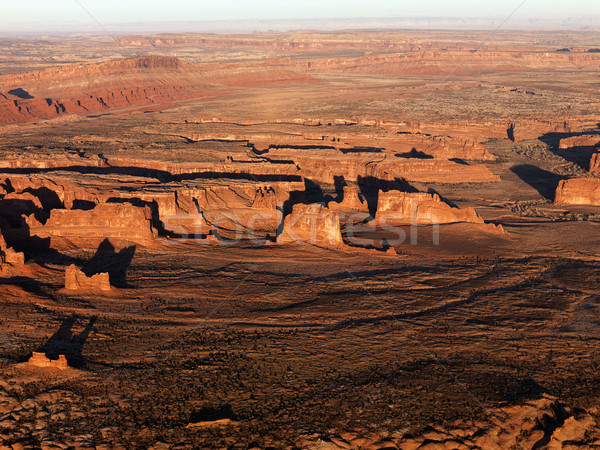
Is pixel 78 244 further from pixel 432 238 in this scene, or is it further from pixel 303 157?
pixel 303 157

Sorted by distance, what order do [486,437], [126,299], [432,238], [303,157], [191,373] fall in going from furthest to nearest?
[303,157]
[432,238]
[126,299]
[191,373]
[486,437]

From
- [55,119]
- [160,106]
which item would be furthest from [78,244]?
[160,106]

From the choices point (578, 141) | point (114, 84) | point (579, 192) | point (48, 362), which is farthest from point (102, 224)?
point (114, 84)

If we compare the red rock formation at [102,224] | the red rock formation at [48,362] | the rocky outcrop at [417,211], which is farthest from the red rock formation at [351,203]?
the red rock formation at [48,362]

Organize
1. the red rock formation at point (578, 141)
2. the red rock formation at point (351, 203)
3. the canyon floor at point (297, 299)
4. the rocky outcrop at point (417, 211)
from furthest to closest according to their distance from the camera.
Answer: the red rock formation at point (578, 141)
the red rock formation at point (351, 203)
the rocky outcrop at point (417, 211)
the canyon floor at point (297, 299)

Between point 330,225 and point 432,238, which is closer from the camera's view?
point 330,225

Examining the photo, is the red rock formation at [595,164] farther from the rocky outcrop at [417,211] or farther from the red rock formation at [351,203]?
the red rock formation at [351,203]

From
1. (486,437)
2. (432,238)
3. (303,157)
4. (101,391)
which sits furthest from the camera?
(303,157)

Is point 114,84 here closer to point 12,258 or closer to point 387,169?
point 387,169
